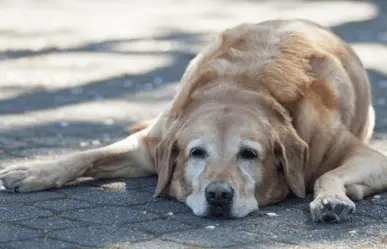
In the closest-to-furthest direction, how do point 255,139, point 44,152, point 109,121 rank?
point 255,139 → point 44,152 → point 109,121

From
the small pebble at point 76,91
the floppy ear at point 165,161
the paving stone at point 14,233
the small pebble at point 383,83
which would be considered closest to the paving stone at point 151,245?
the paving stone at point 14,233

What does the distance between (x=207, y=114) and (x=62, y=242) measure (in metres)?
1.11

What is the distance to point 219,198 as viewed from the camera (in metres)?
5.04

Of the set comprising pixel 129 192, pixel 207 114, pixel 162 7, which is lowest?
pixel 162 7

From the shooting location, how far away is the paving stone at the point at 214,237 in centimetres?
461

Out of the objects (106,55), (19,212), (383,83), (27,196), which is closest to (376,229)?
(19,212)

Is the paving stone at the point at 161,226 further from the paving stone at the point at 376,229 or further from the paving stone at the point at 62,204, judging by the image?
the paving stone at the point at 376,229

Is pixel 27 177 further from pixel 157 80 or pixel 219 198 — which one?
pixel 157 80

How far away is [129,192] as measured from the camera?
5.70m

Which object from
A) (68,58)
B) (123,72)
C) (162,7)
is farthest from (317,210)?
(162,7)

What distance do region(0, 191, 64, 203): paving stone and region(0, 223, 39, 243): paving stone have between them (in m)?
0.54

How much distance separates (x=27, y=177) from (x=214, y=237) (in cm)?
133

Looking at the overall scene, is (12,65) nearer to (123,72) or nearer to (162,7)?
(123,72)

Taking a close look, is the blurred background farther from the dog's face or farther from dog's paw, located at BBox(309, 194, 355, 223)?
dog's paw, located at BBox(309, 194, 355, 223)
